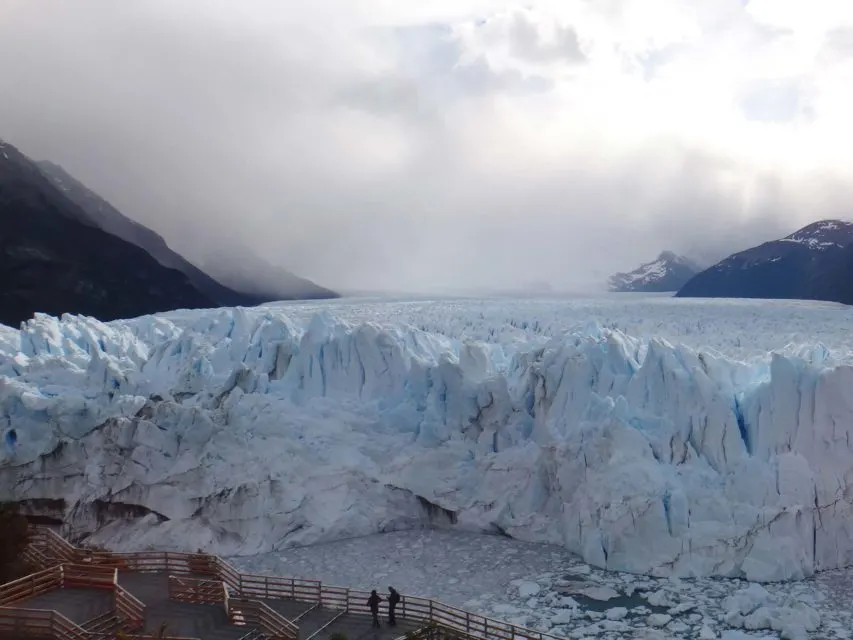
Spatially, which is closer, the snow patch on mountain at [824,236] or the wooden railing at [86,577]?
the wooden railing at [86,577]

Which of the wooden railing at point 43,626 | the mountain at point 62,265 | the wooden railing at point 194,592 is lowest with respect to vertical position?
the wooden railing at point 194,592

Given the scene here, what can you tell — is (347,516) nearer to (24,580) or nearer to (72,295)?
(24,580)

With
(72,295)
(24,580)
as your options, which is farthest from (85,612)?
(72,295)

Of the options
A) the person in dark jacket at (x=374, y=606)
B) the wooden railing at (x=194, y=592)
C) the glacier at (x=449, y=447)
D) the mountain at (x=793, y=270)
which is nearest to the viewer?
the person in dark jacket at (x=374, y=606)

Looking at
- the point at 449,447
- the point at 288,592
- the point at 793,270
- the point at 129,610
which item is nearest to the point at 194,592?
the point at 129,610

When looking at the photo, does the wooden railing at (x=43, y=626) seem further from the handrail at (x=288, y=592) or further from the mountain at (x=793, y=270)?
the mountain at (x=793, y=270)

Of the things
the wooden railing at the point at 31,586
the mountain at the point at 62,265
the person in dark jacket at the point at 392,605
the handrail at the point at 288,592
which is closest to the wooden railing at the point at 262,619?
the handrail at the point at 288,592
